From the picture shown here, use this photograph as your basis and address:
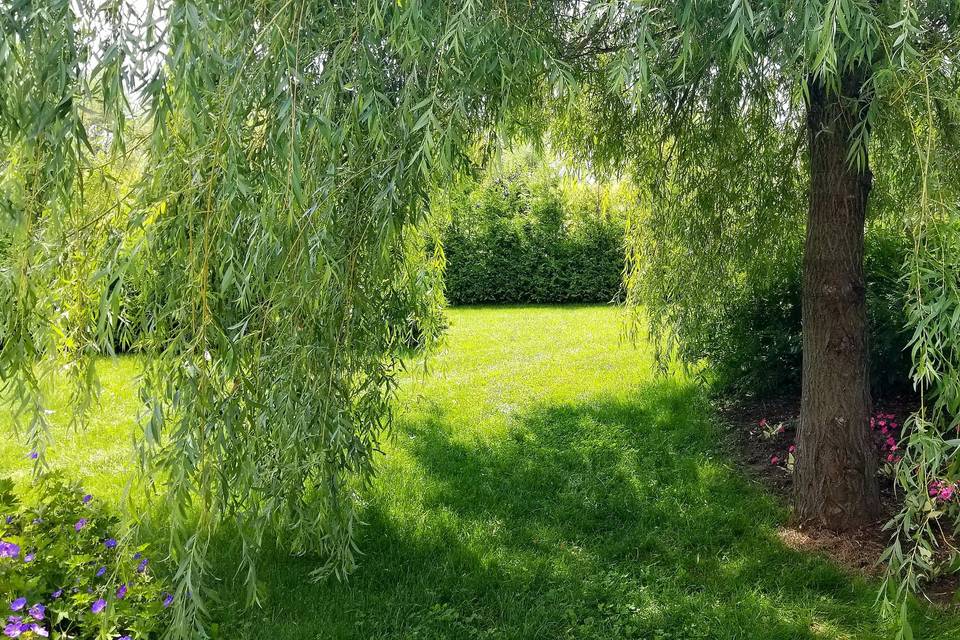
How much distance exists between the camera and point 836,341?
3369 mm

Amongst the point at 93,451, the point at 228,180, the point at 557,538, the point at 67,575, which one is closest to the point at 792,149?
the point at 557,538

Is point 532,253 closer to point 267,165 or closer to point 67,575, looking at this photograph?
point 67,575

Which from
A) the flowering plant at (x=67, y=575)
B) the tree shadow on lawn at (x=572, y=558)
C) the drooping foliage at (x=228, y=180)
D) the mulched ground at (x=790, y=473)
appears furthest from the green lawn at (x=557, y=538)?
the drooping foliage at (x=228, y=180)

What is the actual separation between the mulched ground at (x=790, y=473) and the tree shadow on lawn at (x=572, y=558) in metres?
0.12

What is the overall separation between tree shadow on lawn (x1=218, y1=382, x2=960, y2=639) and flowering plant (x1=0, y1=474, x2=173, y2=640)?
1.34 ft

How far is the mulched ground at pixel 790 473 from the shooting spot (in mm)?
3172

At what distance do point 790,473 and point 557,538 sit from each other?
1.52 m

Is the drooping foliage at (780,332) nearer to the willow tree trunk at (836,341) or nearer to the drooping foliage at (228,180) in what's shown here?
the willow tree trunk at (836,341)

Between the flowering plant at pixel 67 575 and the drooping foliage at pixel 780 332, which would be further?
the drooping foliage at pixel 780 332

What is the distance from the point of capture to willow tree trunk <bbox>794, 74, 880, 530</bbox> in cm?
331

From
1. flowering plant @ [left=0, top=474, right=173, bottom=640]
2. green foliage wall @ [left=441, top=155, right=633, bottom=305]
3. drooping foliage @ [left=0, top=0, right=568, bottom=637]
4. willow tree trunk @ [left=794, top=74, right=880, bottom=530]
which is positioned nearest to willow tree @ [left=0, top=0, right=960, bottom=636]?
drooping foliage @ [left=0, top=0, right=568, bottom=637]

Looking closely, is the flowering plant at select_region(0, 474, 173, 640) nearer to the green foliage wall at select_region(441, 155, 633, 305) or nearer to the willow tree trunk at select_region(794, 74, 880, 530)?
the willow tree trunk at select_region(794, 74, 880, 530)

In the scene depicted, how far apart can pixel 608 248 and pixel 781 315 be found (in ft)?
21.8

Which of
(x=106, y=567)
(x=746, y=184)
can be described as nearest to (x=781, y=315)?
(x=746, y=184)
